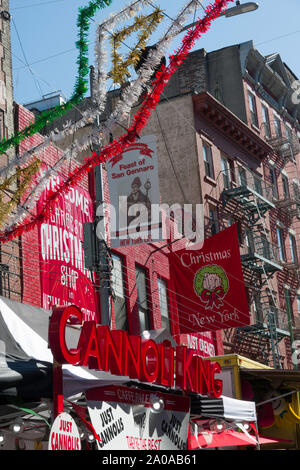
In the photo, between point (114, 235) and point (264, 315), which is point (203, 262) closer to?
point (114, 235)

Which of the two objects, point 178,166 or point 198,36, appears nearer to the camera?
point 198,36

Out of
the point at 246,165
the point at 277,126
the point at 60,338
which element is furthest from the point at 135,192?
the point at 277,126

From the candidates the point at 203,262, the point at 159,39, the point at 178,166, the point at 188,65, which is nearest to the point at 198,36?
the point at 159,39

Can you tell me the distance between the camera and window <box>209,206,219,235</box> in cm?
2956

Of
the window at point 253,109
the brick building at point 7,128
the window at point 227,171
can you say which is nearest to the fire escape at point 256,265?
the window at point 227,171

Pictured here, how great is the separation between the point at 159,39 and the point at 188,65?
26662 millimetres

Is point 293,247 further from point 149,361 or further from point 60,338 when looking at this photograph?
point 60,338

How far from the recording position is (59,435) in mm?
8930

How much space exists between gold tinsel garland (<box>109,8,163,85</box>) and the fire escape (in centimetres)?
1918

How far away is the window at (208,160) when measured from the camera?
30881mm

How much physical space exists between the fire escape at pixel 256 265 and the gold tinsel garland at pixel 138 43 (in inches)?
755

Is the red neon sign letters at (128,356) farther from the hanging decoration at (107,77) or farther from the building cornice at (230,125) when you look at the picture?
the building cornice at (230,125)

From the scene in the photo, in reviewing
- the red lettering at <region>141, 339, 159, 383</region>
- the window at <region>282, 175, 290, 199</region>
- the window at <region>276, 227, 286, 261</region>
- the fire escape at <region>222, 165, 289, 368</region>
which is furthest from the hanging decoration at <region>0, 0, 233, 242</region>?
the window at <region>282, 175, 290, 199</region>

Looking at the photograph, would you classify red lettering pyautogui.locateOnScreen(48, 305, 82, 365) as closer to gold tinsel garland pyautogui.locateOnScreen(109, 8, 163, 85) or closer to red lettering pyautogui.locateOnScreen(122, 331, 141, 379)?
red lettering pyautogui.locateOnScreen(122, 331, 141, 379)
